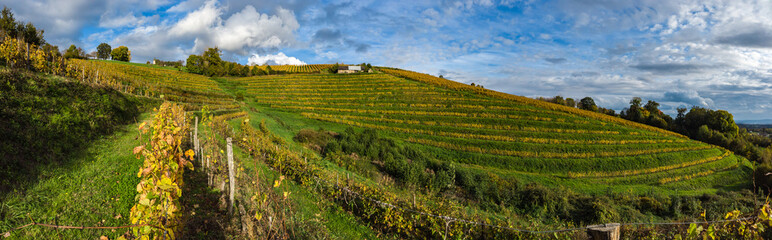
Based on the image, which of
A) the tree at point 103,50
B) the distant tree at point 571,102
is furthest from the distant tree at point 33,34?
the distant tree at point 571,102

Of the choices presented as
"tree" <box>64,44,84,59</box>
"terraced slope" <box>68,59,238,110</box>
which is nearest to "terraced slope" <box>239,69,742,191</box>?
"terraced slope" <box>68,59,238,110</box>

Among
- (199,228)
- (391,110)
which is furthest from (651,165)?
(199,228)

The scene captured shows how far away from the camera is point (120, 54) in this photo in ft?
253

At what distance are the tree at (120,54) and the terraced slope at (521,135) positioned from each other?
186 feet

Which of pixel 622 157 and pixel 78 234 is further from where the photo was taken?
pixel 622 157

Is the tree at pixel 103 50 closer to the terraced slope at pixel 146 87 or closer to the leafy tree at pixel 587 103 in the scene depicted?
the terraced slope at pixel 146 87

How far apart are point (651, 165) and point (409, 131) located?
2725 cm

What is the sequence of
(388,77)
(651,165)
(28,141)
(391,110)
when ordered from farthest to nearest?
1. (388,77)
2. (391,110)
3. (651,165)
4. (28,141)

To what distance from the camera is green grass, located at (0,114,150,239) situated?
206 inches

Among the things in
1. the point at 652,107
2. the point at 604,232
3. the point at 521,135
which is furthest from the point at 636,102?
the point at 604,232

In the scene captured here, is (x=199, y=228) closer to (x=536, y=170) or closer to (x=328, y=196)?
(x=328, y=196)

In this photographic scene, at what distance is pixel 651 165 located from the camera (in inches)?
1236

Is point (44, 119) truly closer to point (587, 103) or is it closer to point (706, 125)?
point (587, 103)

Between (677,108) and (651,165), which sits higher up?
(677,108)
